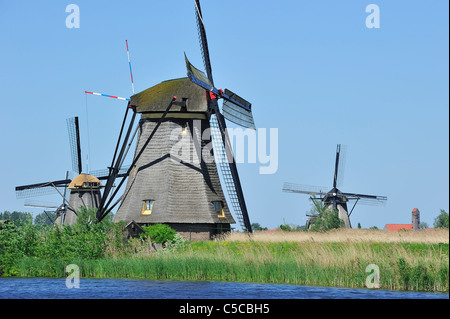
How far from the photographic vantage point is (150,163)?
35.7 metres

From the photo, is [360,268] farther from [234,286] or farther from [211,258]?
[211,258]

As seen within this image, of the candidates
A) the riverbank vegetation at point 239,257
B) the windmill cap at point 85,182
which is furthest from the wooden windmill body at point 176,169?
the windmill cap at point 85,182

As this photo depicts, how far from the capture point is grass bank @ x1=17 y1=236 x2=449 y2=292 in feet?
71.1

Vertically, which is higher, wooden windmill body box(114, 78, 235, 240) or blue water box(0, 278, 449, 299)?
wooden windmill body box(114, 78, 235, 240)

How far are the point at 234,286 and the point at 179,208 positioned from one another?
483 inches

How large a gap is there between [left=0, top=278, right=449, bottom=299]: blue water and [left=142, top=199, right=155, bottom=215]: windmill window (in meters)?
10.2

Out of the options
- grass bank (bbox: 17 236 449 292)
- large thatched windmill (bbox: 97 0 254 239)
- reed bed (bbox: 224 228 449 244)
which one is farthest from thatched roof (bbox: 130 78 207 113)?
grass bank (bbox: 17 236 449 292)

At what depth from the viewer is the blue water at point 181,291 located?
803 inches

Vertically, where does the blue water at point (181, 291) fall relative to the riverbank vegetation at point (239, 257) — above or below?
below

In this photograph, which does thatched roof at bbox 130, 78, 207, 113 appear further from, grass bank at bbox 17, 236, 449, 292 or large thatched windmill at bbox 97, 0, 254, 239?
grass bank at bbox 17, 236, 449, 292

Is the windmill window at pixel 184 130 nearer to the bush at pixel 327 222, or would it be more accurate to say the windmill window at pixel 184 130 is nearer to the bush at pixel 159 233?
the bush at pixel 159 233

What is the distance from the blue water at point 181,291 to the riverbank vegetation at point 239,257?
76 centimetres

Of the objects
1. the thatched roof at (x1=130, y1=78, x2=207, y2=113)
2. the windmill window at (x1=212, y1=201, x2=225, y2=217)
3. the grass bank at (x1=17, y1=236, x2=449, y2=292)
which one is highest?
the thatched roof at (x1=130, y1=78, x2=207, y2=113)

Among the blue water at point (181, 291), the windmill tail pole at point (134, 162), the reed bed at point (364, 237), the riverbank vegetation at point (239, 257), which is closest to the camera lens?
the blue water at point (181, 291)
